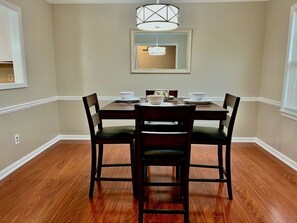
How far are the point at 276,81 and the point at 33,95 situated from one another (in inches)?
134

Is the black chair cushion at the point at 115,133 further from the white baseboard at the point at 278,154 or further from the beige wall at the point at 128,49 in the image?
the white baseboard at the point at 278,154

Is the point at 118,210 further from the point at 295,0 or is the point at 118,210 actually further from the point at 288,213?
the point at 295,0

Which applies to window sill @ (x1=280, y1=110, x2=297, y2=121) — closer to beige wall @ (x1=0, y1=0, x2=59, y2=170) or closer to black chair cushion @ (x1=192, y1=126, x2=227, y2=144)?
black chair cushion @ (x1=192, y1=126, x2=227, y2=144)

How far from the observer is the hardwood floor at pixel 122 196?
6.07 ft

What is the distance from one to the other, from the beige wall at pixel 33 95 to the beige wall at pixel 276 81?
3.36m

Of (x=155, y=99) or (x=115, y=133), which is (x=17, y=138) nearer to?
(x=115, y=133)

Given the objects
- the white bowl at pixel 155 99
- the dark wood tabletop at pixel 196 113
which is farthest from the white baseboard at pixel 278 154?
the white bowl at pixel 155 99

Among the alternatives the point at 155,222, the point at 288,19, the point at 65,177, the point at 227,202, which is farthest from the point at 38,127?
the point at 288,19

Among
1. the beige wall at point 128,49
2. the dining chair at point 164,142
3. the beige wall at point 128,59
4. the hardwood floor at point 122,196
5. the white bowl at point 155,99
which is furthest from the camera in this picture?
the beige wall at point 128,49

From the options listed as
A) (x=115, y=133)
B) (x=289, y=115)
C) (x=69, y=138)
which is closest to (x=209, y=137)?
(x=115, y=133)

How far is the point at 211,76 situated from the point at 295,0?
146cm

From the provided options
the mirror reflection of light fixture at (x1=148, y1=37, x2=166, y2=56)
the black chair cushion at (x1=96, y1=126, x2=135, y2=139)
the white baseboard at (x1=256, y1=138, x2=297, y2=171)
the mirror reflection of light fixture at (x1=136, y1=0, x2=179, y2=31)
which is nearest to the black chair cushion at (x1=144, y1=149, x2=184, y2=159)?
the black chair cushion at (x1=96, y1=126, x2=135, y2=139)

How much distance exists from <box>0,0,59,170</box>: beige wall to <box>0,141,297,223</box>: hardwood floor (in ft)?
0.95

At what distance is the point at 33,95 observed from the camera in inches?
124
